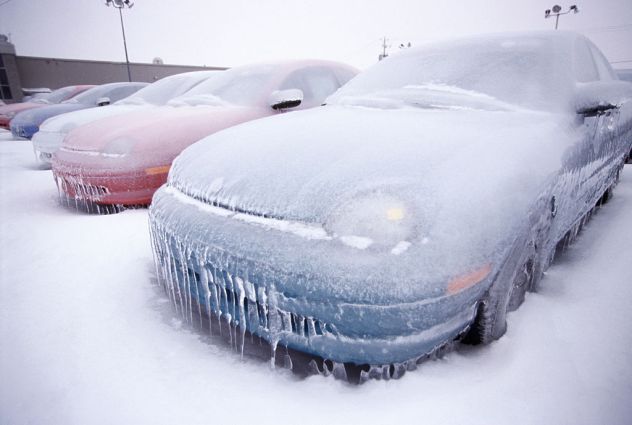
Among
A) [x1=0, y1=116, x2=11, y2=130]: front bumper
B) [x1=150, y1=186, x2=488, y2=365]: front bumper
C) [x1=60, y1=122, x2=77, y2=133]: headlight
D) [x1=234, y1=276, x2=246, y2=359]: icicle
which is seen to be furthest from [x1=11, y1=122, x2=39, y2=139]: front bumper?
[x1=234, y1=276, x2=246, y2=359]: icicle

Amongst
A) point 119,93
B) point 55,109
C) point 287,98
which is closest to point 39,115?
point 55,109

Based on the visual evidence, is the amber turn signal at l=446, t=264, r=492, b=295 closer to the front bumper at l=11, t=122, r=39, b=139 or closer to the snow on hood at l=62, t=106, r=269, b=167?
the snow on hood at l=62, t=106, r=269, b=167

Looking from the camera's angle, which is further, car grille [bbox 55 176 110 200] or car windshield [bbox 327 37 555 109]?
car grille [bbox 55 176 110 200]

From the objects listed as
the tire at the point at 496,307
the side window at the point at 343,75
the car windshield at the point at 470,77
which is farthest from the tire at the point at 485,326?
the side window at the point at 343,75

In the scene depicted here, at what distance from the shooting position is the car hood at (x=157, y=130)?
2.92 m

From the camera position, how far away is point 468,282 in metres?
1.08

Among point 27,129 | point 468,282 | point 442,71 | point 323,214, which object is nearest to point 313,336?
point 323,214

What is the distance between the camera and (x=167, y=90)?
4.86 meters

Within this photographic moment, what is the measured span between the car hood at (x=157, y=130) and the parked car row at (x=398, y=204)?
1.23 meters

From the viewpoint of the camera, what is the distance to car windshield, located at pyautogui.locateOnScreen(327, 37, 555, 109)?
1.75m

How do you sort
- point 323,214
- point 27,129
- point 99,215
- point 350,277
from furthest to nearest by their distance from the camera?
1. point 27,129
2. point 99,215
3. point 323,214
4. point 350,277

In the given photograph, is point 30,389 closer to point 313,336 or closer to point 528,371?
point 313,336

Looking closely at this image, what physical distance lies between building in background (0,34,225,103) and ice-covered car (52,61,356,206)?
86.2 feet

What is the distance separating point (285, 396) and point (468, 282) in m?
0.74
